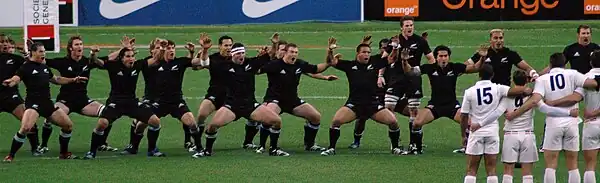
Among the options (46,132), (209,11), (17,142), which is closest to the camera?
(17,142)

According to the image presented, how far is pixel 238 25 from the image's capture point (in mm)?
37000

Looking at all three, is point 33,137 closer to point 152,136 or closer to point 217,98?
point 152,136

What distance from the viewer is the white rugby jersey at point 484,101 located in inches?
691

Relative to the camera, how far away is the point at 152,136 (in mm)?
22062

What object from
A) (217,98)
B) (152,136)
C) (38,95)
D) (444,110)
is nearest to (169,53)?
(217,98)

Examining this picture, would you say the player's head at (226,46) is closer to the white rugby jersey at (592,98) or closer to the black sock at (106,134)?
the black sock at (106,134)

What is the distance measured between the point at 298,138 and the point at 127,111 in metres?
3.78

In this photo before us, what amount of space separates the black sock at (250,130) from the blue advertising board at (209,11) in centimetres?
1373

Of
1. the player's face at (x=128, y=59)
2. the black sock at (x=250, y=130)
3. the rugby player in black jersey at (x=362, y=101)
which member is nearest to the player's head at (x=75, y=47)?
the player's face at (x=128, y=59)

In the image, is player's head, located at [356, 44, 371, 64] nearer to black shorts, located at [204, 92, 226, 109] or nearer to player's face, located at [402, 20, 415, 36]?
player's face, located at [402, 20, 415, 36]

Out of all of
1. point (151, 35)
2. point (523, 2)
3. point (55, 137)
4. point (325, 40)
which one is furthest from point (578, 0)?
point (55, 137)

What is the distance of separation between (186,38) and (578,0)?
10.4 meters

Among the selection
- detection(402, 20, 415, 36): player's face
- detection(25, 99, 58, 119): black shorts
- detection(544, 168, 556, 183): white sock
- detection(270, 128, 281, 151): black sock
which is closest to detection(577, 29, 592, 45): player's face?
detection(402, 20, 415, 36): player's face

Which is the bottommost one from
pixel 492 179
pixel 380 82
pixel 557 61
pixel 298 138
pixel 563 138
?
pixel 492 179
